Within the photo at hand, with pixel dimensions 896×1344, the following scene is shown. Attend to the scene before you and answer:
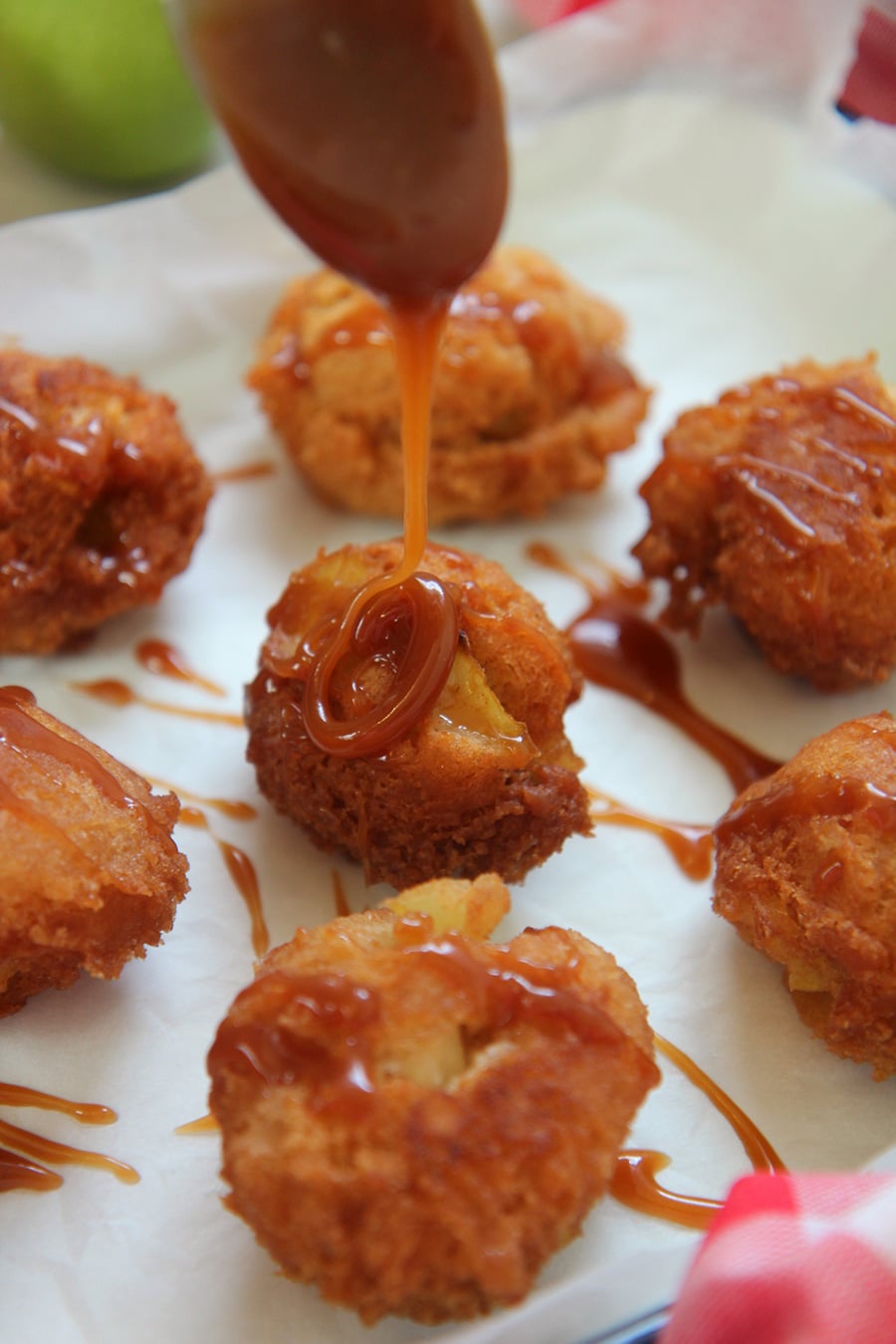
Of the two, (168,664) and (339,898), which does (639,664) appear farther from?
(168,664)

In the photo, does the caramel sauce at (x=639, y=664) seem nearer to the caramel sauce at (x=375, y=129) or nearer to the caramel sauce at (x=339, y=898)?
the caramel sauce at (x=339, y=898)

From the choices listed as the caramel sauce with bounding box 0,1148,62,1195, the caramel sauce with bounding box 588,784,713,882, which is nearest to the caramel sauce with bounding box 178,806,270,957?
the caramel sauce with bounding box 0,1148,62,1195

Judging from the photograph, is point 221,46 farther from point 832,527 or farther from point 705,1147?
point 705,1147

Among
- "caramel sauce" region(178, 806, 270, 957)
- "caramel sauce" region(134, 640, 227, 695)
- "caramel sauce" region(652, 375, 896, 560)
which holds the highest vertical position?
"caramel sauce" region(652, 375, 896, 560)

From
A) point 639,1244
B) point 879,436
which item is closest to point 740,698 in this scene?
point 879,436

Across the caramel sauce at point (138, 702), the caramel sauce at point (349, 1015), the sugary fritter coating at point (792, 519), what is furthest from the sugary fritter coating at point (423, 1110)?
the sugary fritter coating at point (792, 519)

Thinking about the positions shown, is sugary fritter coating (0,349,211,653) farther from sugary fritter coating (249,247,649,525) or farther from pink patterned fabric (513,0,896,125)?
pink patterned fabric (513,0,896,125)
